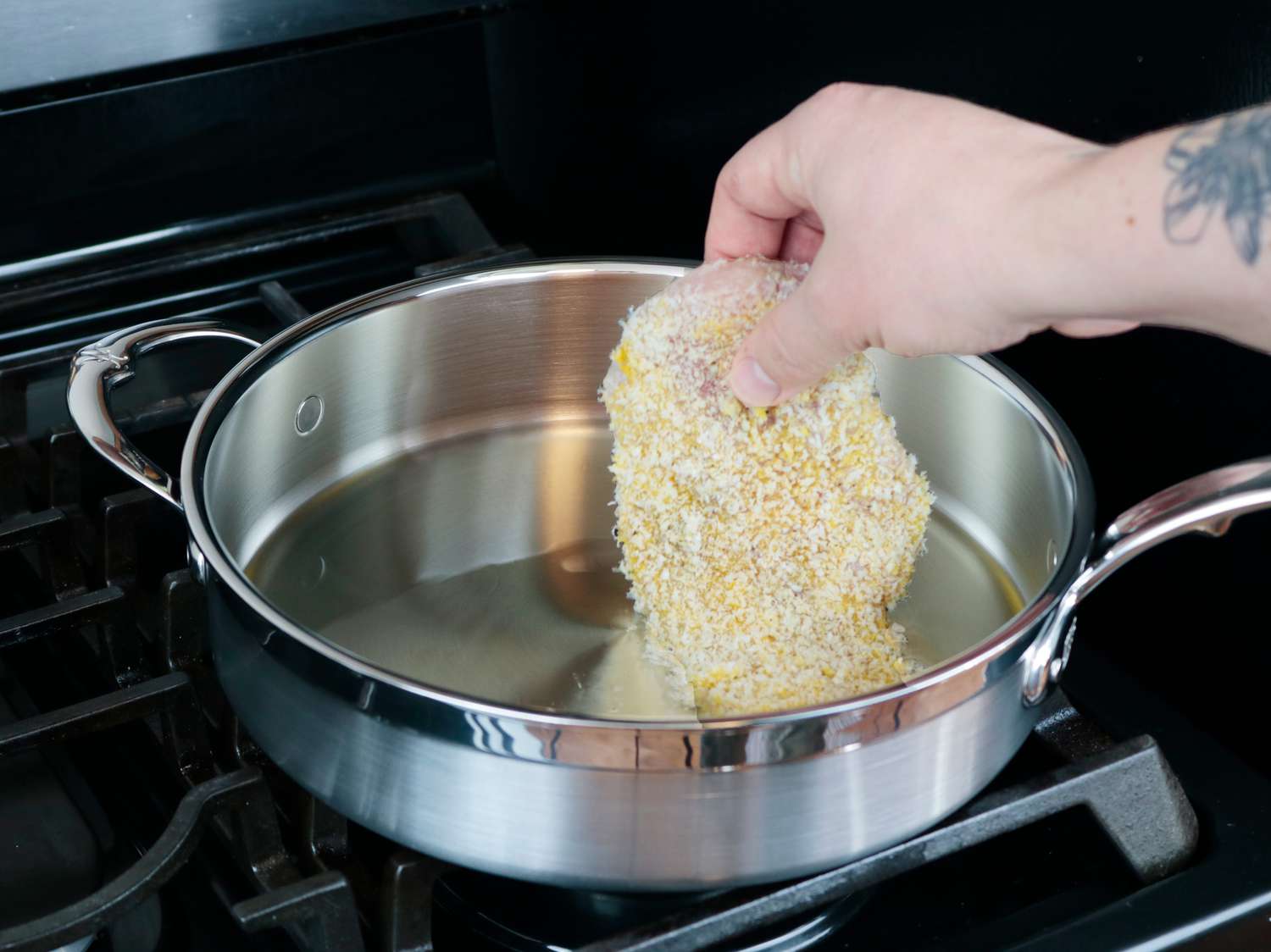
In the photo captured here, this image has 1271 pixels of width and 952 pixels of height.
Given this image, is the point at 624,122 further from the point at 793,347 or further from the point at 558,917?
the point at 558,917

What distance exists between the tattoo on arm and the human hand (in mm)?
31

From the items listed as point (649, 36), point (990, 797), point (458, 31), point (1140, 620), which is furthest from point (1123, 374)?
point (458, 31)

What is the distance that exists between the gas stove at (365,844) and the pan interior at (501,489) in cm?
7

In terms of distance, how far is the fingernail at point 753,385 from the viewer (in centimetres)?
62

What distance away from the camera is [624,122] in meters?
0.95

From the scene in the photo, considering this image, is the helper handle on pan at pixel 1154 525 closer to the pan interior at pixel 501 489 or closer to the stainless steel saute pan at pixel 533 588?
the stainless steel saute pan at pixel 533 588

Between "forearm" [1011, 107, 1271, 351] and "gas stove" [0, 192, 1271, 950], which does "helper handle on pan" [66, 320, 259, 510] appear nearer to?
"gas stove" [0, 192, 1271, 950]

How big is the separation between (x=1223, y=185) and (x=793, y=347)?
0.18m

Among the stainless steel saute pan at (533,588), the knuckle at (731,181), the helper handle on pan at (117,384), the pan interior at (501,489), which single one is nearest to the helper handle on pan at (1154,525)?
the stainless steel saute pan at (533,588)

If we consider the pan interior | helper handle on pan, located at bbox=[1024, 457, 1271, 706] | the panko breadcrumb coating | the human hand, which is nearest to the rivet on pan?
the pan interior

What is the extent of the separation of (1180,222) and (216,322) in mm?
478

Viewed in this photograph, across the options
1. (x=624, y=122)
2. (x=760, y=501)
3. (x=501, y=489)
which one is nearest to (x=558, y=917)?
(x=760, y=501)

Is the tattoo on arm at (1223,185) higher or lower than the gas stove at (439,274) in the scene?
higher

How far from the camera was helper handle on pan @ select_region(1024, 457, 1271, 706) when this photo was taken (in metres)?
0.54
